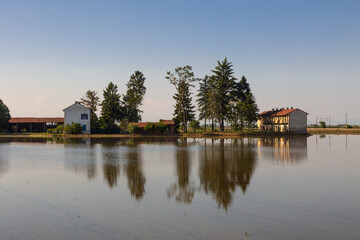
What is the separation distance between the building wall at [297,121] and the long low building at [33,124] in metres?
62.5

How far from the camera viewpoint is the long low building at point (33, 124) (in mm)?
82875

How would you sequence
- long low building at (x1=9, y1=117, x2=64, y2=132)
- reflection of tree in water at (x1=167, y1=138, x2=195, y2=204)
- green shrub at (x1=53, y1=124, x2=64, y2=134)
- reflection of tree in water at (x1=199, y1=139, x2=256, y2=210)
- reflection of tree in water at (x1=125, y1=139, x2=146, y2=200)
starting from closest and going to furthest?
reflection of tree in water at (x1=167, y1=138, x2=195, y2=204) < reflection of tree in water at (x1=199, y1=139, x2=256, y2=210) < reflection of tree in water at (x1=125, y1=139, x2=146, y2=200) < green shrub at (x1=53, y1=124, x2=64, y2=134) < long low building at (x1=9, y1=117, x2=64, y2=132)

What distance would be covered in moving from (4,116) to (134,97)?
33.9 metres

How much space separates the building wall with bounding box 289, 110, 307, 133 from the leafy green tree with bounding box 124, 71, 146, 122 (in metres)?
42.6

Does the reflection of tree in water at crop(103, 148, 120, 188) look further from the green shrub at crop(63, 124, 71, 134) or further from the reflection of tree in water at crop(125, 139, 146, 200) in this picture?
the green shrub at crop(63, 124, 71, 134)

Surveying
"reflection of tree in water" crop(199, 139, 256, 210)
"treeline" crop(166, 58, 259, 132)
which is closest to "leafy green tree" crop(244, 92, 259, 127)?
"treeline" crop(166, 58, 259, 132)

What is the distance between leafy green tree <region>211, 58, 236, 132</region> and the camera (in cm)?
7750

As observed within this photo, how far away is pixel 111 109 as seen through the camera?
80.6 metres

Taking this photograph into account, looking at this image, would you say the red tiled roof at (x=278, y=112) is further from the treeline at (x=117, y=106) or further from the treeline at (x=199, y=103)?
the treeline at (x=117, y=106)

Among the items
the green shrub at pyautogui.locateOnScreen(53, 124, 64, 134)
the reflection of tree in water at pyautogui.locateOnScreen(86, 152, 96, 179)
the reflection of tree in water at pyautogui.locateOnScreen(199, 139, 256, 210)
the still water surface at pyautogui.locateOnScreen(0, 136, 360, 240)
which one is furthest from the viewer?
the green shrub at pyautogui.locateOnScreen(53, 124, 64, 134)

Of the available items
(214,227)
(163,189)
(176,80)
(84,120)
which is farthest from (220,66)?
(214,227)

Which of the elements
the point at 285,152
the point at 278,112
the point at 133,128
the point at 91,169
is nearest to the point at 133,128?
the point at 133,128

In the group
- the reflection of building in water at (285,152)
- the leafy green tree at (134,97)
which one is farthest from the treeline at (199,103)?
the reflection of building in water at (285,152)

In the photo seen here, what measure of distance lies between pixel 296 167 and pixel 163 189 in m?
12.0
